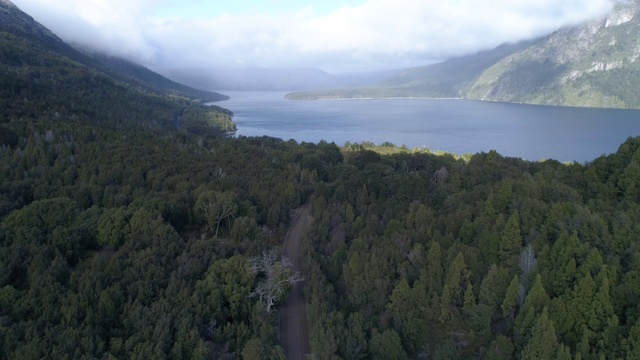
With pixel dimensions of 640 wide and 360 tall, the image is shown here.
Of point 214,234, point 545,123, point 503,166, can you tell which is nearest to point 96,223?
point 214,234

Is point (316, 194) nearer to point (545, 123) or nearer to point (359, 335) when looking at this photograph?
point (359, 335)

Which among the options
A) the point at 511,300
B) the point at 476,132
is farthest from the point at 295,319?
the point at 476,132

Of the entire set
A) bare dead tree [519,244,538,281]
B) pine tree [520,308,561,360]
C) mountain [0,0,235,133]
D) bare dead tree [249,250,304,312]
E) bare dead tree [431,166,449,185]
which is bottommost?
bare dead tree [249,250,304,312]

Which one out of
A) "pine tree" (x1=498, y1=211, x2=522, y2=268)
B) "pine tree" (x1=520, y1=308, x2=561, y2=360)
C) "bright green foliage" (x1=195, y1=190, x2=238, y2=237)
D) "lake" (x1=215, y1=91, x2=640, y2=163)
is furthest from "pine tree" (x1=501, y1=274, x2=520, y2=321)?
"lake" (x1=215, y1=91, x2=640, y2=163)

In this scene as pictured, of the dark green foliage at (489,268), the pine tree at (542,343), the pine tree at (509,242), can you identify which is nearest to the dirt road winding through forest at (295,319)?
the dark green foliage at (489,268)

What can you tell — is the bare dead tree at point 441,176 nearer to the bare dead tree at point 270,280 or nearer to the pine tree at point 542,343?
the bare dead tree at point 270,280

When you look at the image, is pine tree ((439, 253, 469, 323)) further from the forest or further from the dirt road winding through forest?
the dirt road winding through forest
